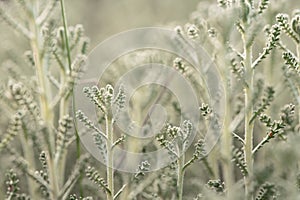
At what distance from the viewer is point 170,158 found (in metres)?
1.52

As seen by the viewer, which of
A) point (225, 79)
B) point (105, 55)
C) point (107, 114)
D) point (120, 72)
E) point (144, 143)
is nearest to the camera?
point (225, 79)

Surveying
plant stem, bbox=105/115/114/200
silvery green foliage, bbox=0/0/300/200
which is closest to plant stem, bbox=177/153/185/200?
silvery green foliage, bbox=0/0/300/200

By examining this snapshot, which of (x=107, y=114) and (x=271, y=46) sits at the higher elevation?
(x=271, y=46)

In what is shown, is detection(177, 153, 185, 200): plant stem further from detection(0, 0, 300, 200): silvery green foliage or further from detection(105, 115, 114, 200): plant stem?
detection(105, 115, 114, 200): plant stem

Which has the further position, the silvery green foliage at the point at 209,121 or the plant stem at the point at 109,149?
the plant stem at the point at 109,149

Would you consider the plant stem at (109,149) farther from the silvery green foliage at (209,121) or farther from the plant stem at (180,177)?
the plant stem at (180,177)

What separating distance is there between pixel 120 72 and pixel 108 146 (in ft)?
2.50

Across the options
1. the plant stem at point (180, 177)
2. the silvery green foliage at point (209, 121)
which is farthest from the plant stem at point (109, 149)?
the plant stem at point (180, 177)

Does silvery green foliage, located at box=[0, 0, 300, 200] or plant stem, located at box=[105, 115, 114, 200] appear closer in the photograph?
silvery green foliage, located at box=[0, 0, 300, 200]

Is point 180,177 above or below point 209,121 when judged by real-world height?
below

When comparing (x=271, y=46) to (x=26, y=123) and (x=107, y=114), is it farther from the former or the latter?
(x=26, y=123)

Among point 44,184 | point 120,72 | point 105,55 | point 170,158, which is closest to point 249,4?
point 170,158

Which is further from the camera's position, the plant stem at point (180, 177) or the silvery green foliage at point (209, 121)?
the plant stem at point (180, 177)

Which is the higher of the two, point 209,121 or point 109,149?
point 209,121
